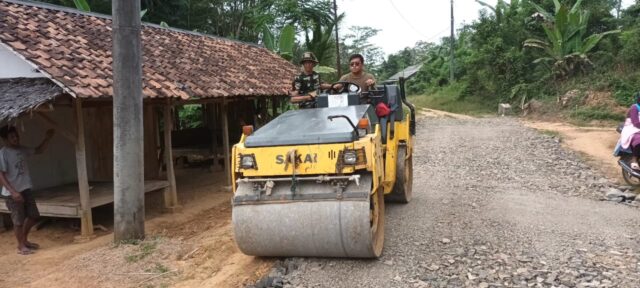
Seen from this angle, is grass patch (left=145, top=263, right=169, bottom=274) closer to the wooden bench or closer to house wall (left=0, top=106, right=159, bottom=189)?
the wooden bench

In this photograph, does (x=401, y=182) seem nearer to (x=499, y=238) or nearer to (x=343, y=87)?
(x=343, y=87)

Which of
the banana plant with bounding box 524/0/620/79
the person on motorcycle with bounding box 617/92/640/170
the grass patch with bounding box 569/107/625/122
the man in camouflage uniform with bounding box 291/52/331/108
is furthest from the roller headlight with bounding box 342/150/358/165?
the banana plant with bounding box 524/0/620/79

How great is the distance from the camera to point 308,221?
4.70 m

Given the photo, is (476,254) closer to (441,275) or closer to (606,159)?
(441,275)

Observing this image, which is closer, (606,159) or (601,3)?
(606,159)

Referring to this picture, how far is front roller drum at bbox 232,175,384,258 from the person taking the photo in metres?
4.60

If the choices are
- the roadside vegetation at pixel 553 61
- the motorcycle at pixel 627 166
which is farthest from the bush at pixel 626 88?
the motorcycle at pixel 627 166

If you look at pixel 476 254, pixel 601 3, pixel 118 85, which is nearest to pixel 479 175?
pixel 476 254

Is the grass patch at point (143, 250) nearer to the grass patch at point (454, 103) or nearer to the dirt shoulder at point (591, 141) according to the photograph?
the dirt shoulder at point (591, 141)

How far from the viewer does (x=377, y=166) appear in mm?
4938

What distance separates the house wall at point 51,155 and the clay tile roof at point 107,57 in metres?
1.50

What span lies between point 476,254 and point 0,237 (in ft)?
24.0

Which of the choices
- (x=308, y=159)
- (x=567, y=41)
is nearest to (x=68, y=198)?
(x=308, y=159)

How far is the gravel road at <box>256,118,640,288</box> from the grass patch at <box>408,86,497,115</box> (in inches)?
659
